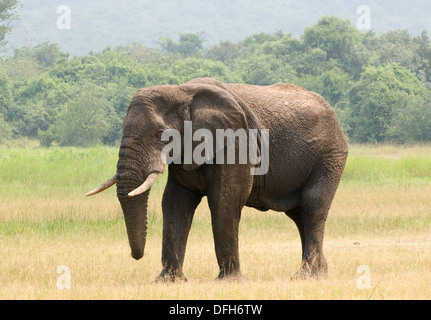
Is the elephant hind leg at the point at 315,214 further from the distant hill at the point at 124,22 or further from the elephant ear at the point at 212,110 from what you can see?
the distant hill at the point at 124,22

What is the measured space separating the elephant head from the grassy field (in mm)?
699

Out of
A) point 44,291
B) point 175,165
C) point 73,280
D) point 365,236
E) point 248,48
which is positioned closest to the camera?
point 44,291

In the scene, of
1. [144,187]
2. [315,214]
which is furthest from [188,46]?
[144,187]

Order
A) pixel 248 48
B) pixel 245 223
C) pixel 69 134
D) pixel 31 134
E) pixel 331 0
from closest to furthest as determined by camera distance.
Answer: pixel 245 223
pixel 69 134
pixel 31 134
pixel 248 48
pixel 331 0

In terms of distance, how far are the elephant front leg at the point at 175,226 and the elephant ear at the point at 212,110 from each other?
0.60 metres

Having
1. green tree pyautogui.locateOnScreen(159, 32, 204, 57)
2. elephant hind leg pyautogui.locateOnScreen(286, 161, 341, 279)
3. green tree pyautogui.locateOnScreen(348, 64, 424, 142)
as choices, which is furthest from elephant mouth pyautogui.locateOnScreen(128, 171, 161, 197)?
green tree pyautogui.locateOnScreen(159, 32, 204, 57)

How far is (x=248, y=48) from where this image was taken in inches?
3199

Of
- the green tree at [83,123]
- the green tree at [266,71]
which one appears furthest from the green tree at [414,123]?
the green tree at [83,123]

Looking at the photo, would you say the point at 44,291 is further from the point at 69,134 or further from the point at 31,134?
the point at 31,134

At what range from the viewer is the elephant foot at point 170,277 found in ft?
27.3

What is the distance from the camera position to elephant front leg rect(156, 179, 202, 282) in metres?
8.38

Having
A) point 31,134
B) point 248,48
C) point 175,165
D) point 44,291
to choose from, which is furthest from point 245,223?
point 248,48

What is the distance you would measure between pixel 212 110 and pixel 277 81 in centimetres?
4874

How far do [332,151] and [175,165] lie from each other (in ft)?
6.30
